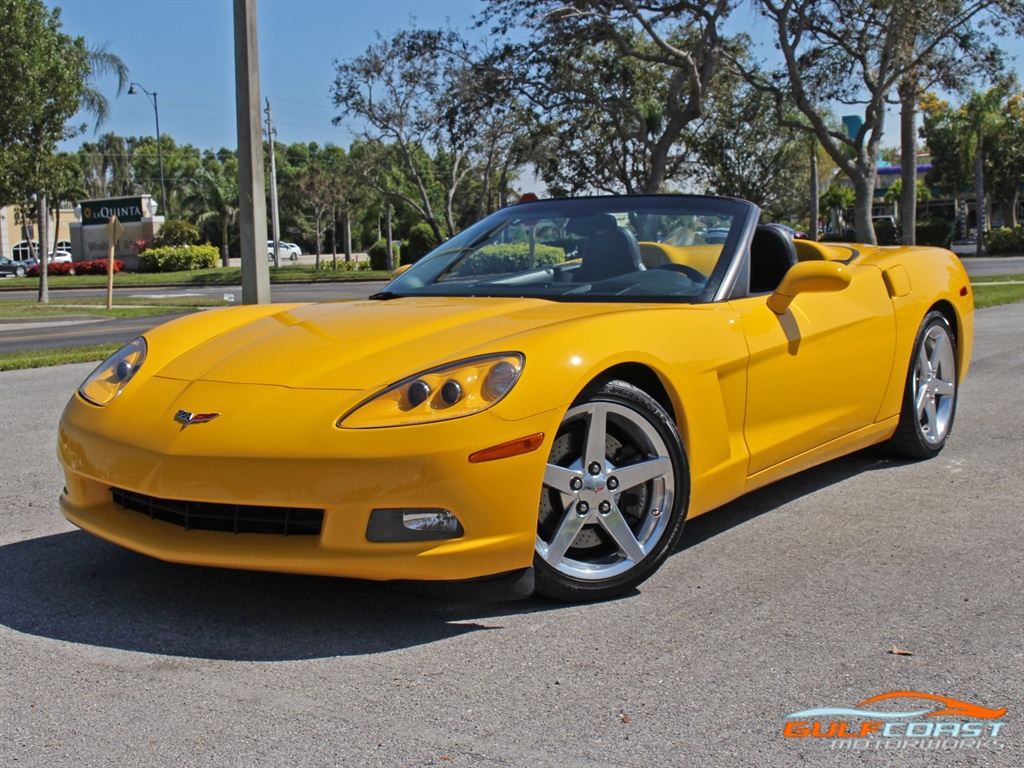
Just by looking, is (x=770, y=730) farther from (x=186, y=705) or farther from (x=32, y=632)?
(x=32, y=632)

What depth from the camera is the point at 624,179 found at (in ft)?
127

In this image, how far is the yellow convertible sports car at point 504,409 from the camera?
2895 millimetres

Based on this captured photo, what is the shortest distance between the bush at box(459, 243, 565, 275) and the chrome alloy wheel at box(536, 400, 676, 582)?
4.06ft

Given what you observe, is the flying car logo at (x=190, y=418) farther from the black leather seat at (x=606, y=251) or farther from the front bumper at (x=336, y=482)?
the black leather seat at (x=606, y=251)

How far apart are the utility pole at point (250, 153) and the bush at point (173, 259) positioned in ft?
136

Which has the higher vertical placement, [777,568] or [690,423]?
[690,423]

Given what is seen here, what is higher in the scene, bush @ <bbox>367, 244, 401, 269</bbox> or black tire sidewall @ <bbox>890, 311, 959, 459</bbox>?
bush @ <bbox>367, 244, 401, 269</bbox>

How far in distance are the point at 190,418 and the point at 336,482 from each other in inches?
21.3

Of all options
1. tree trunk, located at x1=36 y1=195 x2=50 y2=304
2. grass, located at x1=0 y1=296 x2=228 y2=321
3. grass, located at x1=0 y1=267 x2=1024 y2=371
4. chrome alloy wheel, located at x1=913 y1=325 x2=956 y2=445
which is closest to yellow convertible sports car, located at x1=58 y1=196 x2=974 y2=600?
chrome alloy wheel, located at x1=913 y1=325 x2=956 y2=445

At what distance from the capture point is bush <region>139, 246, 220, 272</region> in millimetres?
49562

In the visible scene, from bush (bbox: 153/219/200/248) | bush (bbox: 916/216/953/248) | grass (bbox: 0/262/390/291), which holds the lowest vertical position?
grass (bbox: 0/262/390/291)

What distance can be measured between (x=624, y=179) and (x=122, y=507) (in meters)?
36.6

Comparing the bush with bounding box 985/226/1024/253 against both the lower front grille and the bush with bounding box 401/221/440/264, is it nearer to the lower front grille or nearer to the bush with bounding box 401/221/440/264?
the bush with bounding box 401/221/440/264

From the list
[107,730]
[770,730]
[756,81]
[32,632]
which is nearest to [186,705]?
[107,730]
